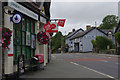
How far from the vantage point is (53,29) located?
55.0 ft

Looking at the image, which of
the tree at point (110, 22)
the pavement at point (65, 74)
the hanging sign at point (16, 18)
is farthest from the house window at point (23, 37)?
the tree at point (110, 22)

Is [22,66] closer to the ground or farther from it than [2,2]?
closer to the ground

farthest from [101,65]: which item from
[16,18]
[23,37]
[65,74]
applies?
[16,18]

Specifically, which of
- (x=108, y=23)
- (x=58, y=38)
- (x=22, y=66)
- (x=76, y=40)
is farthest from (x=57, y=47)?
(x=22, y=66)

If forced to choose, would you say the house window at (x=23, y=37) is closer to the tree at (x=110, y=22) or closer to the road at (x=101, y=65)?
the road at (x=101, y=65)

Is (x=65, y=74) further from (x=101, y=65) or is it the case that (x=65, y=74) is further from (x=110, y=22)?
(x=110, y=22)

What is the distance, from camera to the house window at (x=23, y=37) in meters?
10.3

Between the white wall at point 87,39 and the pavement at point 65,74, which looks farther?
the white wall at point 87,39

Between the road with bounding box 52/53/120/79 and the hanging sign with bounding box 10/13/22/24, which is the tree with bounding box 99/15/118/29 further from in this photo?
the hanging sign with bounding box 10/13/22/24

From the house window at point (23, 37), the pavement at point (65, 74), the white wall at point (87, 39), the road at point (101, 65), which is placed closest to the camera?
the pavement at point (65, 74)

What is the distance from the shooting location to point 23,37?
11.4 metres

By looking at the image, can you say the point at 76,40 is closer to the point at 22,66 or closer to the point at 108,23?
the point at 108,23

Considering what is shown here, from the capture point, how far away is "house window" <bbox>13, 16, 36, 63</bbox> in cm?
1029

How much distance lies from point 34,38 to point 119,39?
95.1 feet
